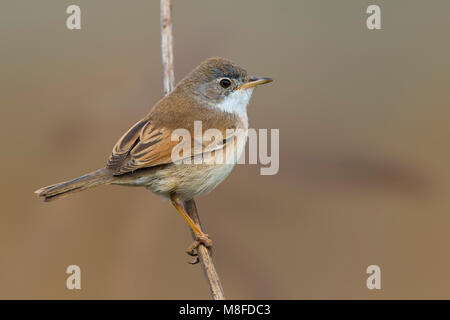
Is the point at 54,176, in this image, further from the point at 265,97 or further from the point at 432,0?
the point at 432,0

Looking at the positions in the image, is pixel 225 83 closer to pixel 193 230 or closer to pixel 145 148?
pixel 145 148

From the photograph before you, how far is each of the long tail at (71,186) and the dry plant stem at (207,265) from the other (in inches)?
24.8

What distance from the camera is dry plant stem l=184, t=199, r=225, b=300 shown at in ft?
9.70

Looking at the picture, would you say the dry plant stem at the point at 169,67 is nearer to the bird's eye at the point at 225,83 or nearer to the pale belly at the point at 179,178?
the pale belly at the point at 179,178

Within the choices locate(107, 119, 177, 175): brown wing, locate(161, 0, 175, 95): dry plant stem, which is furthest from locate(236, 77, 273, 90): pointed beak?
locate(107, 119, 177, 175): brown wing

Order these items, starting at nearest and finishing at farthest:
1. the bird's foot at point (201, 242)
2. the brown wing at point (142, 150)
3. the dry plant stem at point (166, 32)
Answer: the brown wing at point (142, 150) < the bird's foot at point (201, 242) < the dry plant stem at point (166, 32)

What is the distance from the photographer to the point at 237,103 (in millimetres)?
3914

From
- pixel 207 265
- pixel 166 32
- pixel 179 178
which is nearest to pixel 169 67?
pixel 166 32

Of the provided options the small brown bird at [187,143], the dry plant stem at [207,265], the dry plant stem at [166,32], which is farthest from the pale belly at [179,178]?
the dry plant stem at [166,32]

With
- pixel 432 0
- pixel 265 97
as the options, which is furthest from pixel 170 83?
pixel 432 0

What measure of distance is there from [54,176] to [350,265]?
2.08 metres

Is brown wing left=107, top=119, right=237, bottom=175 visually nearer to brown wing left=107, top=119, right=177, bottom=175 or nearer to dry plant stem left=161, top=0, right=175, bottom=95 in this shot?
brown wing left=107, top=119, right=177, bottom=175

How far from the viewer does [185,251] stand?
367 centimetres

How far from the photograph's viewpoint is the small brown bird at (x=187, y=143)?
3.42 m
